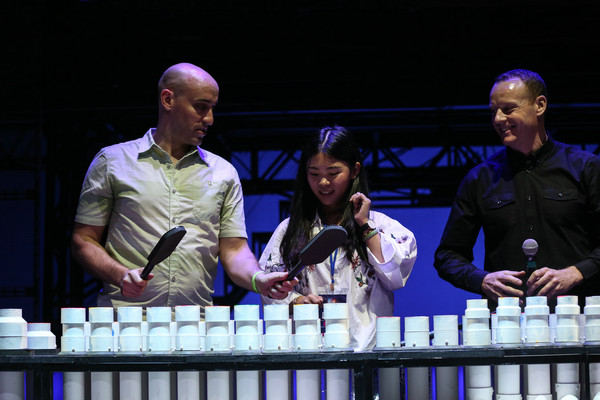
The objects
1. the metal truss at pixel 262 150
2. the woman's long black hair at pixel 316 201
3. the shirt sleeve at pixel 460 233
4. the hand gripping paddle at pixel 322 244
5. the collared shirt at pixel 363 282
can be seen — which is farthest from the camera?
the metal truss at pixel 262 150

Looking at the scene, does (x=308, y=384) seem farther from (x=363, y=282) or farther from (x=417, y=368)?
(x=363, y=282)

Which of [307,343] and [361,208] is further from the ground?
[361,208]

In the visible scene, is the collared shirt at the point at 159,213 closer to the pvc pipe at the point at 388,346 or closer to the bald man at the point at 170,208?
the bald man at the point at 170,208

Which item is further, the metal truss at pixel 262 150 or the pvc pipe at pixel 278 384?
the metal truss at pixel 262 150

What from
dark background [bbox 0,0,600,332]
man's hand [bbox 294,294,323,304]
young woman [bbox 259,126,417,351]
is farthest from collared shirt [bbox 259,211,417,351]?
dark background [bbox 0,0,600,332]

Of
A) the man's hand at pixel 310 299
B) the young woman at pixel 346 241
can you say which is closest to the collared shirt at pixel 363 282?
the young woman at pixel 346 241

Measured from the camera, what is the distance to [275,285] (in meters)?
3.05

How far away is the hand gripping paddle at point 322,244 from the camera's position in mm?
2744

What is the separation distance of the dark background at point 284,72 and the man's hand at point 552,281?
492cm

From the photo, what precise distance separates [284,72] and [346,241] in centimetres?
583

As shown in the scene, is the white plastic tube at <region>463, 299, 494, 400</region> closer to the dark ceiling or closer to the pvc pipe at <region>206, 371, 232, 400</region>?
the pvc pipe at <region>206, 371, 232, 400</region>

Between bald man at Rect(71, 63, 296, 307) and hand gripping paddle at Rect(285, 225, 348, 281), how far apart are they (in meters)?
0.59

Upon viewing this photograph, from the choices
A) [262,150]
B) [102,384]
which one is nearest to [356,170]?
[102,384]

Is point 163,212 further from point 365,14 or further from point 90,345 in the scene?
point 365,14
